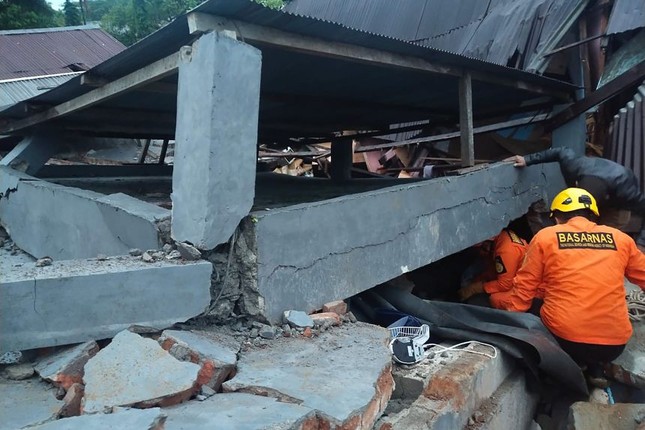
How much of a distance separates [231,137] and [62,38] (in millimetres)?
14285

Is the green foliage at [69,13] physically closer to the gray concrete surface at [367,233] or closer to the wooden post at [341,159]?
the wooden post at [341,159]

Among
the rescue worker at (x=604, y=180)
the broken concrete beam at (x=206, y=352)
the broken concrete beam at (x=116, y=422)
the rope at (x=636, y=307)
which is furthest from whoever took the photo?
the rescue worker at (x=604, y=180)

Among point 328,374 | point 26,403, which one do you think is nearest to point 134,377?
point 26,403

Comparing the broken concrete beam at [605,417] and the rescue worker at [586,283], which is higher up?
the rescue worker at [586,283]

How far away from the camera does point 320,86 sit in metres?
5.10

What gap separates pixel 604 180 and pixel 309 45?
377cm

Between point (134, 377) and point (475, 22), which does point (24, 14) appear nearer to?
point (475, 22)

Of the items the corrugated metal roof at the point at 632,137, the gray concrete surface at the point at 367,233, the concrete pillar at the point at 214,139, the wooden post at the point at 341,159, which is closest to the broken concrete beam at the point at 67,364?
the concrete pillar at the point at 214,139

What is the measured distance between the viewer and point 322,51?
3398 mm

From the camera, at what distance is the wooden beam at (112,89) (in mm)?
3201

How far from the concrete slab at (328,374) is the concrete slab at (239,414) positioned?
0.28 feet

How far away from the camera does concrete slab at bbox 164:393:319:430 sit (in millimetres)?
1773

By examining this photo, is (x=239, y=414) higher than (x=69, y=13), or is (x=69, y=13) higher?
(x=69, y=13)

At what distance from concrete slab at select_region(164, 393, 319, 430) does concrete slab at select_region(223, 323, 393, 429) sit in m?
0.08
